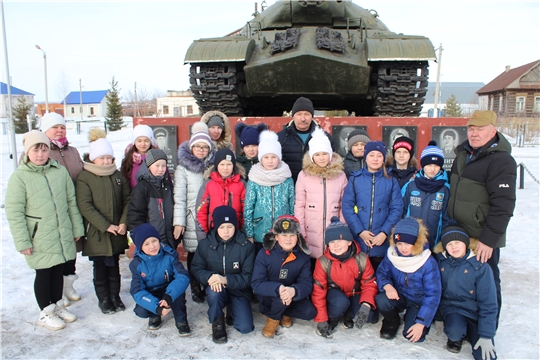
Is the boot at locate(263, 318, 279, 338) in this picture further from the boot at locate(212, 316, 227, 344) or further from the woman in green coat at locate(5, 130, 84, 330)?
the woman in green coat at locate(5, 130, 84, 330)

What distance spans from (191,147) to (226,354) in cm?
175

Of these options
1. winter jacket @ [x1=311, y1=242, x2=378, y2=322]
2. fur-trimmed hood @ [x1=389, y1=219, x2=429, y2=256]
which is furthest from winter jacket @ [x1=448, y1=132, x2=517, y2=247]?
winter jacket @ [x1=311, y1=242, x2=378, y2=322]

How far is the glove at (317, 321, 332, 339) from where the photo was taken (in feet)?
10.6

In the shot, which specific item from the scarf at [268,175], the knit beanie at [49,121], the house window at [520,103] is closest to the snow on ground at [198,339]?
the scarf at [268,175]

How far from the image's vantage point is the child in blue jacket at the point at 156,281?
3.23 meters

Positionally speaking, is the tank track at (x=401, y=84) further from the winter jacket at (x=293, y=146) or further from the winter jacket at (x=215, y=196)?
the winter jacket at (x=215, y=196)

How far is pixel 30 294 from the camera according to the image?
3.96 m

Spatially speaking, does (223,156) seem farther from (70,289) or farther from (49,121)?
(70,289)

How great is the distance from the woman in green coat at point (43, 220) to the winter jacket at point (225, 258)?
39.9 inches

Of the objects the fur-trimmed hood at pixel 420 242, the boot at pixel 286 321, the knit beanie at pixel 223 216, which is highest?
the knit beanie at pixel 223 216

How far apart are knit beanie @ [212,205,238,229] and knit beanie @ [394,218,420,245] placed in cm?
121

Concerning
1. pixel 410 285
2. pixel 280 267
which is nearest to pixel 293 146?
pixel 280 267

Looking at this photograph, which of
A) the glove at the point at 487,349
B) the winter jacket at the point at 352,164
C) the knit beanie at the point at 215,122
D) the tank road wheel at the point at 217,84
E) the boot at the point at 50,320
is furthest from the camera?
the tank road wheel at the point at 217,84

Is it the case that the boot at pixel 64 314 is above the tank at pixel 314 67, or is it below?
below
